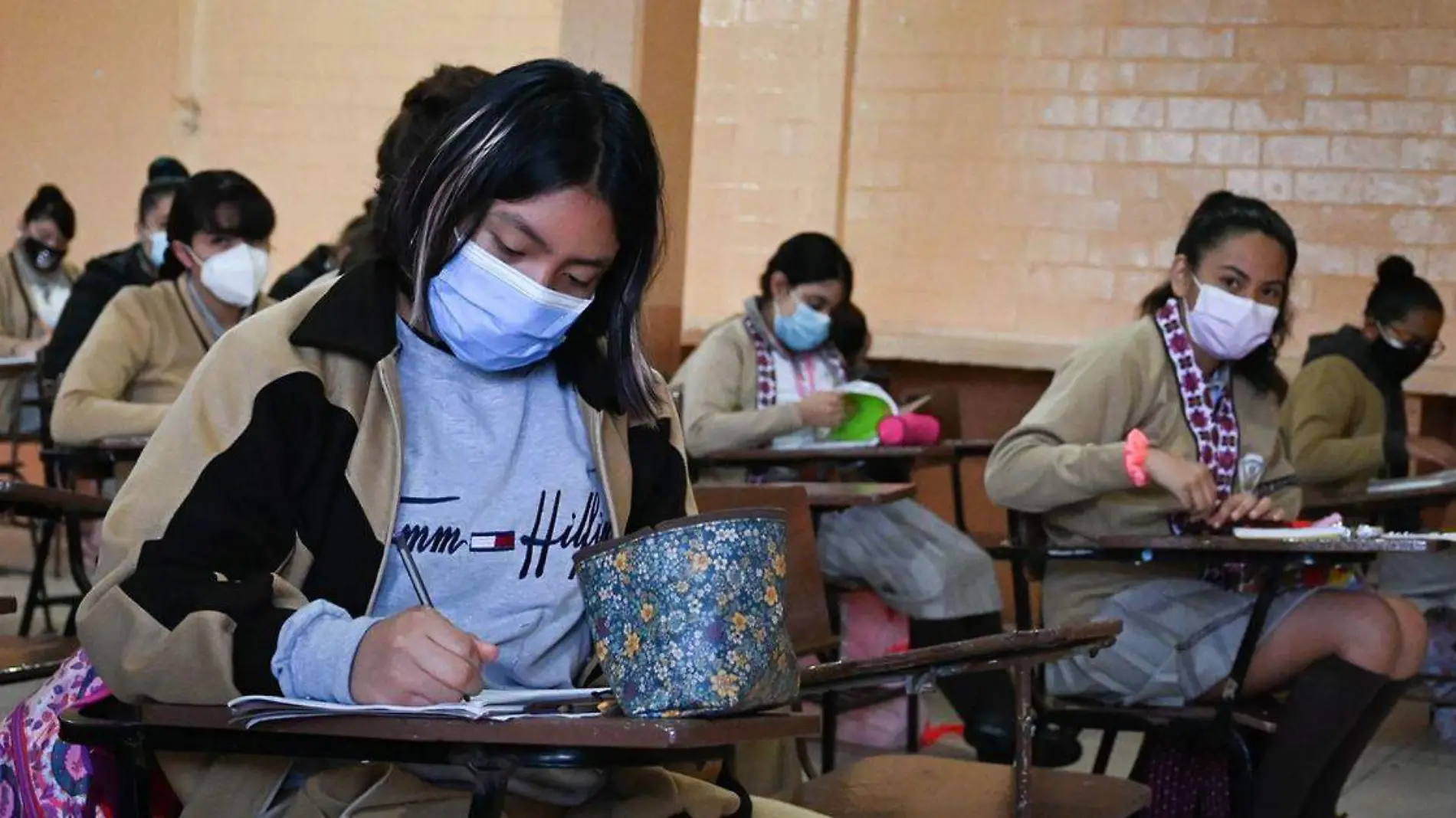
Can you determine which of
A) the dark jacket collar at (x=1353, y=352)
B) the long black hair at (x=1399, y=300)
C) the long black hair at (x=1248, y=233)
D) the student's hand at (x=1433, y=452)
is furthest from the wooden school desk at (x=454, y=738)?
the long black hair at (x=1399, y=300)

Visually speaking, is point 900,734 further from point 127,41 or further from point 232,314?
point 127,41

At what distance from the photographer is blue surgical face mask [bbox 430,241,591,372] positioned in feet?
6.33

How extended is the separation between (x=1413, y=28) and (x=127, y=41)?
5.69 meters

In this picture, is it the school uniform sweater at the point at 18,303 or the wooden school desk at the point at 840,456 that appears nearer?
the wooden school desk at the point at 840,456

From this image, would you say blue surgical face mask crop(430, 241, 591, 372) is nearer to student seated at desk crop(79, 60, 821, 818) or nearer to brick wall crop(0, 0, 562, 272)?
student seated at desk crop(79, 60, 821, 818)

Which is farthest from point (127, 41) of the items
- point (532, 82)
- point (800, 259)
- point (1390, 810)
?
point (532, 82)

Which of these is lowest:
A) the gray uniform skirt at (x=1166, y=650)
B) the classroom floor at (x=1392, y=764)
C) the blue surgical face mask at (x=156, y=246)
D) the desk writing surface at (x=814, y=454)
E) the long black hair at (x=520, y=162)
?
the classroom floor at (x=1392, y=764)

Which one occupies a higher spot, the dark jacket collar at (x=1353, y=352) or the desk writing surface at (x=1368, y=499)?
the dark jacket collar at (x=1353, y=352)

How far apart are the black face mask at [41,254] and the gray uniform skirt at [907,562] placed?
4451 mm

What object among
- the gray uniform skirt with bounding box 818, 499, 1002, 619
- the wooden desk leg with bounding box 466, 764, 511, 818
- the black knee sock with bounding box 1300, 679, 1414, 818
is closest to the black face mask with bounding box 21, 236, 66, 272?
the gray uniform skirt with bounding box 818, 499, 1002, 619

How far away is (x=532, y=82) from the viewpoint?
6.34 ft

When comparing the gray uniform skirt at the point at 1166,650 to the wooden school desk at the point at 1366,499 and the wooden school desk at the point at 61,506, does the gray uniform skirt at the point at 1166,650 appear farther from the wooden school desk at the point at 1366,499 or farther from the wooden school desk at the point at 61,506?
the wooden school desk at the point at 61,506

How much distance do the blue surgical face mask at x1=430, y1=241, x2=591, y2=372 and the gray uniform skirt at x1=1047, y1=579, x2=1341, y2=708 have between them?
1802mm

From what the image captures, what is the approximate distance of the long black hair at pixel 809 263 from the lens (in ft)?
19.8
